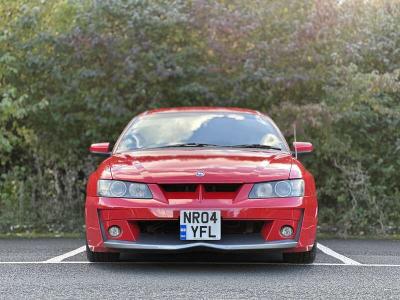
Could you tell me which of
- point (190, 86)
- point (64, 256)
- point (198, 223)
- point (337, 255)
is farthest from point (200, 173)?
point (190, 86)

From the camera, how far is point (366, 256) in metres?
9.30

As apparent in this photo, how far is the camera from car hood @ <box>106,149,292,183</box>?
7664 mm

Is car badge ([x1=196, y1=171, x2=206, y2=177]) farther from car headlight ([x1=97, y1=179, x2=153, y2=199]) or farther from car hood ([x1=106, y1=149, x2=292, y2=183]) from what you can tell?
car headlight ([x1=97, y1=179, x2=153, y2=199])

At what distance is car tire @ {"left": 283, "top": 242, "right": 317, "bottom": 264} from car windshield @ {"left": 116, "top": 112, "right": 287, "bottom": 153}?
1.22 meters

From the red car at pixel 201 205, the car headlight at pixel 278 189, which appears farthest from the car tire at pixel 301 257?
the car headlight at pixel 278 189

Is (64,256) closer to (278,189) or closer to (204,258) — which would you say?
(204,258)

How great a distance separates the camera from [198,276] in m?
7.41

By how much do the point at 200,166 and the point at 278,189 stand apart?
705mm

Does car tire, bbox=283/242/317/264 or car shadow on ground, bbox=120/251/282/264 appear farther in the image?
car shadow on ground, bbox=120/251/282/264

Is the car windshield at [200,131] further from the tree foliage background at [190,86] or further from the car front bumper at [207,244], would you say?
the tree foliage background at [190,86]

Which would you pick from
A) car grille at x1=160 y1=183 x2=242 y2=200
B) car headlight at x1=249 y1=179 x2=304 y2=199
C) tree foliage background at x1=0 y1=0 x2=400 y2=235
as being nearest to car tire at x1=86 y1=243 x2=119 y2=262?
car grille at x1=160 y1=183 x2=242 y2=200

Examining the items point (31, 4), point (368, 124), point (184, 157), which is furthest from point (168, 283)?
point (31, 4)

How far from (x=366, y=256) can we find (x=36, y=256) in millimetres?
3359

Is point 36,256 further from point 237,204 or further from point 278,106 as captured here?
point 278,106
